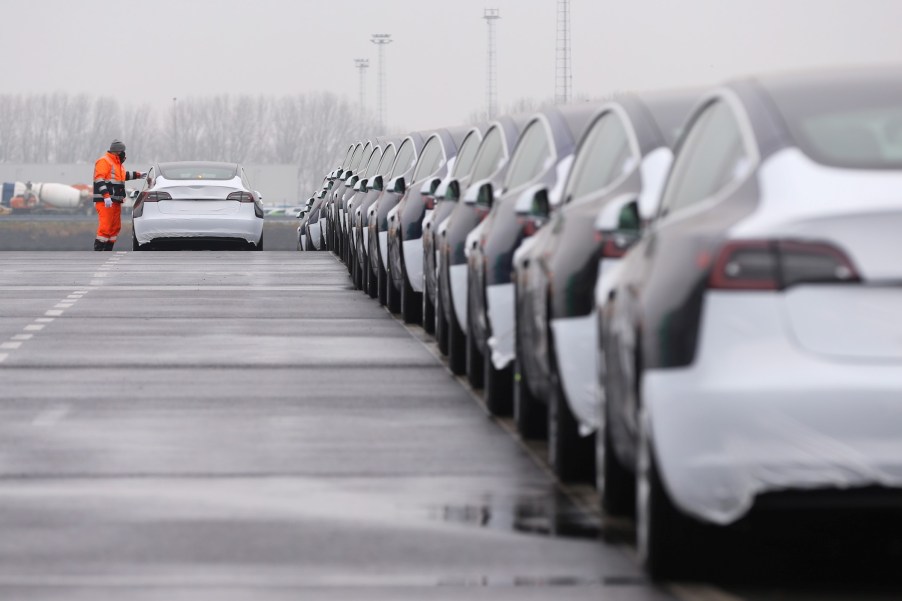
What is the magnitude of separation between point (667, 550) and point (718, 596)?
12.4 inches

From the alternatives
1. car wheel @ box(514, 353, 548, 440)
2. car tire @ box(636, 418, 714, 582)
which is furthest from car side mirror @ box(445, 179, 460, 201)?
car tire @ box(636, 418, 714, 582)

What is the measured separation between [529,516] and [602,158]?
2211mm

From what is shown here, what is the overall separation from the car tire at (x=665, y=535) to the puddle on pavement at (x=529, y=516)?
0.90 m

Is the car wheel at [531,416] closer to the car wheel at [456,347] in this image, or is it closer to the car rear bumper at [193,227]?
the car wheel at [456,347]

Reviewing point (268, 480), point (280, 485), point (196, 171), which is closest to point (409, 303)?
point (268, 480)

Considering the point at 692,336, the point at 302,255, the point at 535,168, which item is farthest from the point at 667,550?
the point at 302,255

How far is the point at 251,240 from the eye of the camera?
119 ft

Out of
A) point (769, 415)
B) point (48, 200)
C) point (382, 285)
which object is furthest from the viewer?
point (48, 200)

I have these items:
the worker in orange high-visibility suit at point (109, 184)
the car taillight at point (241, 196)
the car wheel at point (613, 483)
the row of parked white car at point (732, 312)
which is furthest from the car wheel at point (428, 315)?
the worker in orange high-visibility suit at point (109, 184)

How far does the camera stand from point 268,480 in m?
9.89

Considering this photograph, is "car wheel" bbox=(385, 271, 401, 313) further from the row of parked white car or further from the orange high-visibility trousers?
the orange high-visibility trousers

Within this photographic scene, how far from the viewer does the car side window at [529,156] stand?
12.8m

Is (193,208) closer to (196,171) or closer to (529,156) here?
(196,171)

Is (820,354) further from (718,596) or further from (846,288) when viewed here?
(718,596)
